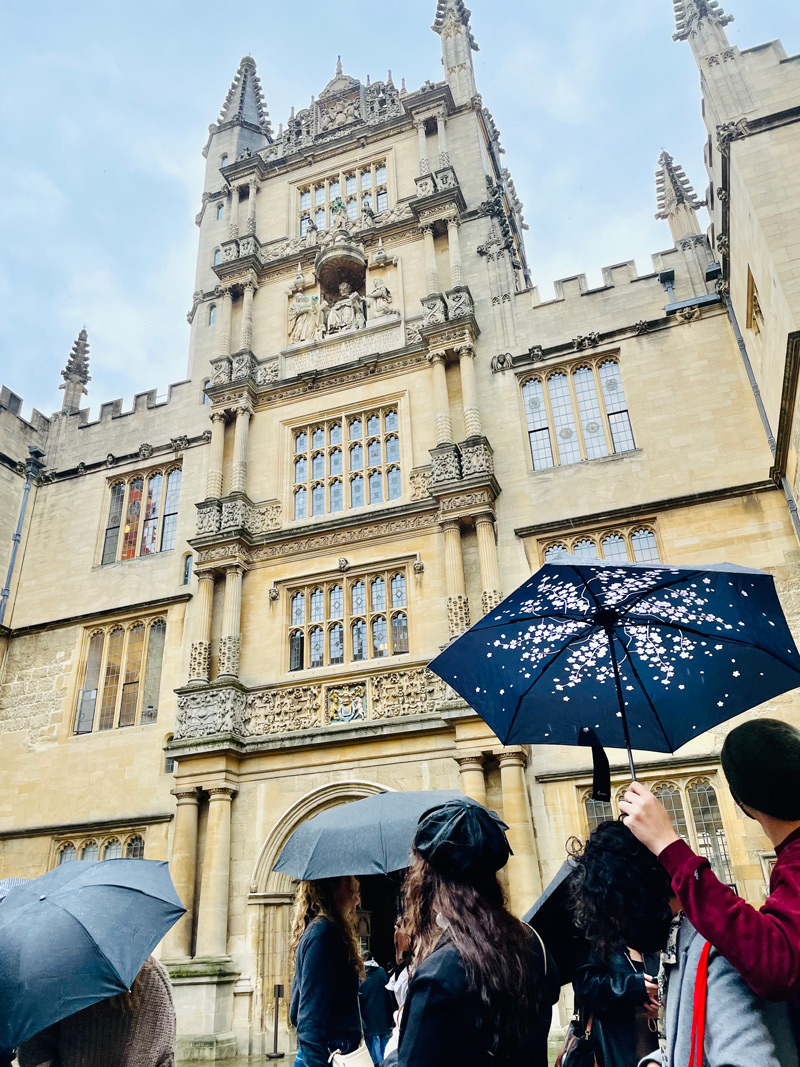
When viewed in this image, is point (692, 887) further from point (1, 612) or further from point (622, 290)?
Answer: point (1, 612)

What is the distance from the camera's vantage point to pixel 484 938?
6.95 ft

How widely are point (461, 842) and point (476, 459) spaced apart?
39.2ft

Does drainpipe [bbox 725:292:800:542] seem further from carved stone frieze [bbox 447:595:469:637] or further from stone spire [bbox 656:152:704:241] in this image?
carved stone frieze [bbox 447:595:469:637]

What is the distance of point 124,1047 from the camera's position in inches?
118

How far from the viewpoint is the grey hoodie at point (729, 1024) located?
1859mm

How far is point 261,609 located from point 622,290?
9.61 metres

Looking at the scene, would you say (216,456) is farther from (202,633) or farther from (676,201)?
(676,201)

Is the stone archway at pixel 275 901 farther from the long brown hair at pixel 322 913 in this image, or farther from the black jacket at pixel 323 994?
the black jacket at pixel 323 994

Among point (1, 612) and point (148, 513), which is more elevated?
point (148, 513)

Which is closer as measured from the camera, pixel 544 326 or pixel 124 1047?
pixel 124 1047

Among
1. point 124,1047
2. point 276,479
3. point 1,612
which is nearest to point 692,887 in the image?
point 124,1047

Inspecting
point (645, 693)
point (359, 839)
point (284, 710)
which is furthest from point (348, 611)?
point (645, 693)

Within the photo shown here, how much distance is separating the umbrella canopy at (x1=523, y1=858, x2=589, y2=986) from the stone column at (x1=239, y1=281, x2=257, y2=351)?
640 inches

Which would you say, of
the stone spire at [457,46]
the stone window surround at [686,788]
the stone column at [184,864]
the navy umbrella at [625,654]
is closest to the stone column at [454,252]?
the stone spire at [457,46]
